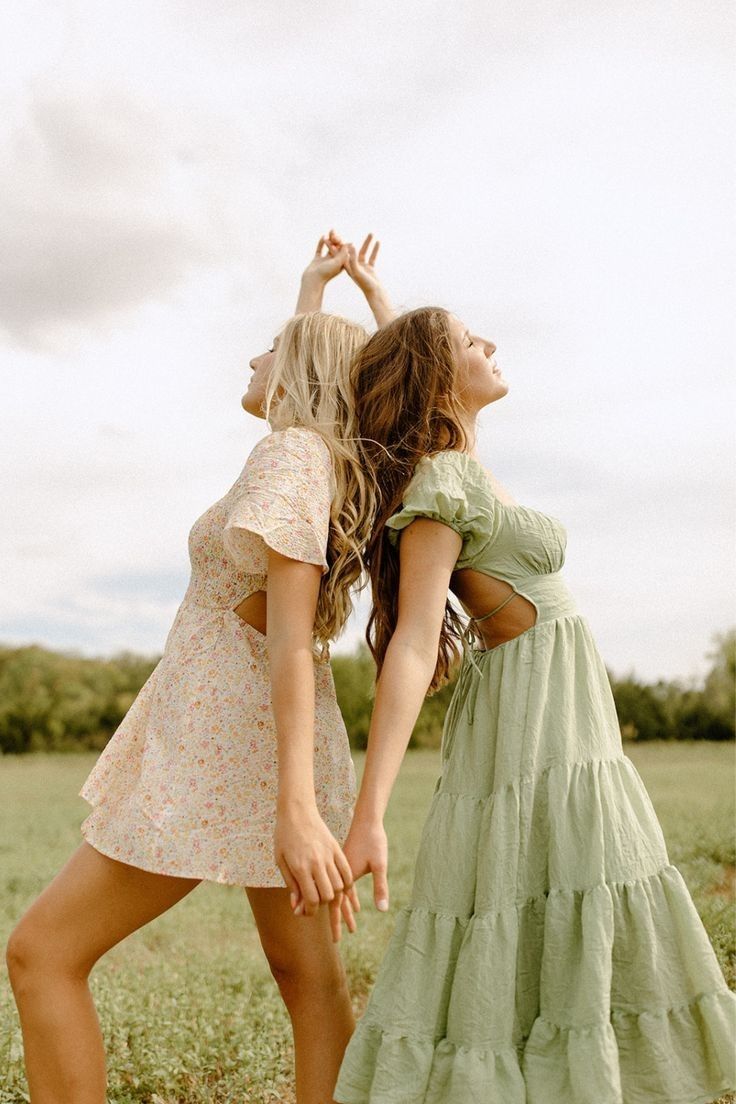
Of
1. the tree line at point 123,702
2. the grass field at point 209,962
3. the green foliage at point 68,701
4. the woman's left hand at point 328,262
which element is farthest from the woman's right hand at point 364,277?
the green foliage at point 68,701

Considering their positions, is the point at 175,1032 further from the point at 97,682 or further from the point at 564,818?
the point at 97,682

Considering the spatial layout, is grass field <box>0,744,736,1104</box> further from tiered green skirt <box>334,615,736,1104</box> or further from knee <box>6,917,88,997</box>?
tiered green skirt <box>334,615,736,1104</box>

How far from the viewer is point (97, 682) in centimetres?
1538

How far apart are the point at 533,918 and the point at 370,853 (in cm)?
40

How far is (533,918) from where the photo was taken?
7.25 feet

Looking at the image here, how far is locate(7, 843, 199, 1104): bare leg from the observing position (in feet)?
7.55

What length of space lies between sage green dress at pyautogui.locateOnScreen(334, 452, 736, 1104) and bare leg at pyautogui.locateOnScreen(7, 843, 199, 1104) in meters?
0.57

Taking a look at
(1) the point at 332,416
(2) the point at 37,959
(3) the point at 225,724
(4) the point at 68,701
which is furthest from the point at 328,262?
(4) the point at 68,701

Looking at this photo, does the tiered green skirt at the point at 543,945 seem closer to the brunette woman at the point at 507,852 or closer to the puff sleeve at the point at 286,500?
the brunette woman at the point at 507,852

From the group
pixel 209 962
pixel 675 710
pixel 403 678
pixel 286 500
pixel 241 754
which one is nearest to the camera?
pixel 403 678

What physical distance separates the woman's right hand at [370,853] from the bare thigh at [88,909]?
501mm

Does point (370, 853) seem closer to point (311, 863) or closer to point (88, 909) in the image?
point (311, 863)

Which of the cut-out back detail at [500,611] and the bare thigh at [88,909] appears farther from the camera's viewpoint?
the cut-out back detail at [500,611]

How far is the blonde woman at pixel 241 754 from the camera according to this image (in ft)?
→ 7.53
